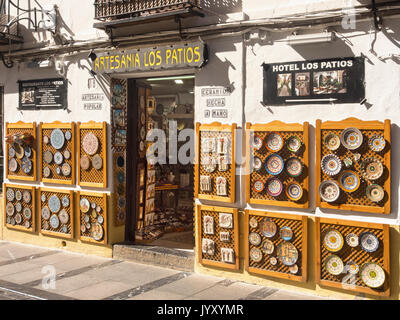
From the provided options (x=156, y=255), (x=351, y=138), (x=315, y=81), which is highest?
(x=315, y=81)

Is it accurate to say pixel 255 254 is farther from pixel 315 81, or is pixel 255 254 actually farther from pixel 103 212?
pixel 103 212

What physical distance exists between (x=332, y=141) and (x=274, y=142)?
3.26 feet

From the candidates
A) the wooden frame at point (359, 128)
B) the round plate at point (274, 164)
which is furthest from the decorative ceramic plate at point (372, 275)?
the round plate at point (274, 164)

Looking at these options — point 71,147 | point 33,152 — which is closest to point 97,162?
point 71,147

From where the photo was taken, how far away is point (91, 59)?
10.0 metres

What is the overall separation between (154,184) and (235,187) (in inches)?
137

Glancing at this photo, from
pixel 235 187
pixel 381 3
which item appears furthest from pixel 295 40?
pixel 235 187

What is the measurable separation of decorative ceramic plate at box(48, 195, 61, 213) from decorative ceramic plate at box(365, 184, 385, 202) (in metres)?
6.89

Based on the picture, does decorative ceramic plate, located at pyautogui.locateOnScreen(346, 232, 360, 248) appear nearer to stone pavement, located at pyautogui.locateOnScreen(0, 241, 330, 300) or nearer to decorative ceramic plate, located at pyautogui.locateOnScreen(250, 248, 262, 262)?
stone pavement, located at pyautogui.locateOnScreen(0, 241, 330, 300)

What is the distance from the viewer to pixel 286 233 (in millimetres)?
7785

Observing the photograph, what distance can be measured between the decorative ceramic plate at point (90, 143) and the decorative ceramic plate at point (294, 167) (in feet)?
14.3

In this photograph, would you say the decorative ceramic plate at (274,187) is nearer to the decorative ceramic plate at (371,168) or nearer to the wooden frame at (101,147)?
the decorative ceramic plate at (371,168)

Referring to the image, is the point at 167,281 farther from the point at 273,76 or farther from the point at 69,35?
the point at 69,35

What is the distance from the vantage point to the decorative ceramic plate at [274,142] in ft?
25.5
